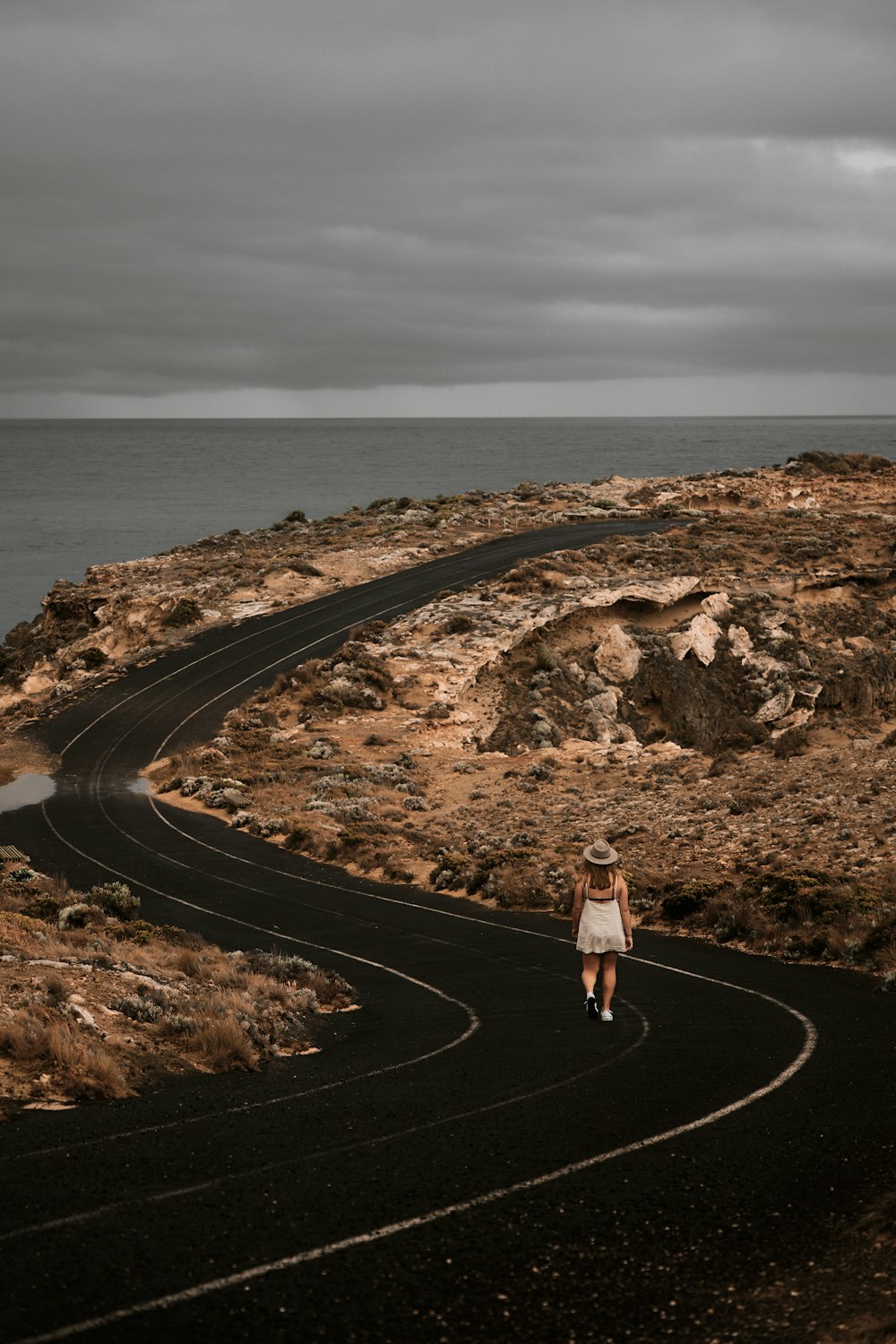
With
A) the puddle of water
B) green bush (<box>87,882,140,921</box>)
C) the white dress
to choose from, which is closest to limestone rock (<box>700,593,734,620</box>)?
the puddle of water

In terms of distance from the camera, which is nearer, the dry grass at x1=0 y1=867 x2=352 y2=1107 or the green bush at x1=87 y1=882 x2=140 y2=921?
the dry grass at x1=0 y1=867 x2=352 y2=1107

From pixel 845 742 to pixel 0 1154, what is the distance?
114ft

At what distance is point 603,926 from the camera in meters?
12.6

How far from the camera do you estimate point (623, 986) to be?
1567 cm

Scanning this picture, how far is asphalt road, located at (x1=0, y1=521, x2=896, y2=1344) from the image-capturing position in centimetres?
664

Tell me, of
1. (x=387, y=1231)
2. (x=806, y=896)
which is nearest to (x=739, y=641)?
(x=806, y=896)

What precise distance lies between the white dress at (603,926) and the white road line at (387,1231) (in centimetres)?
235

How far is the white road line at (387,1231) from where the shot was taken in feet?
20.9

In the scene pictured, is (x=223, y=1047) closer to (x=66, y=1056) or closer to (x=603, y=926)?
(x=66, y=1056)

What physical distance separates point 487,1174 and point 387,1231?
3.96ft

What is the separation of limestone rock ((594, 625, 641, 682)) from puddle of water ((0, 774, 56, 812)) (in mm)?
22718

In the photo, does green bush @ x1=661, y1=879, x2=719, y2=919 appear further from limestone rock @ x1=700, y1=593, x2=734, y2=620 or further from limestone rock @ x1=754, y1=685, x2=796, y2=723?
limestone rock @ x1=700, y1=593, x2=734, y2=620

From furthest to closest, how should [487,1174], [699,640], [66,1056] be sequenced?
[699,640]
[66,1056]
[487,1174]

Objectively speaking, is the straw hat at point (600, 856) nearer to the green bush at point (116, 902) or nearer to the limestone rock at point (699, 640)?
the green bush at point (116, 902)
